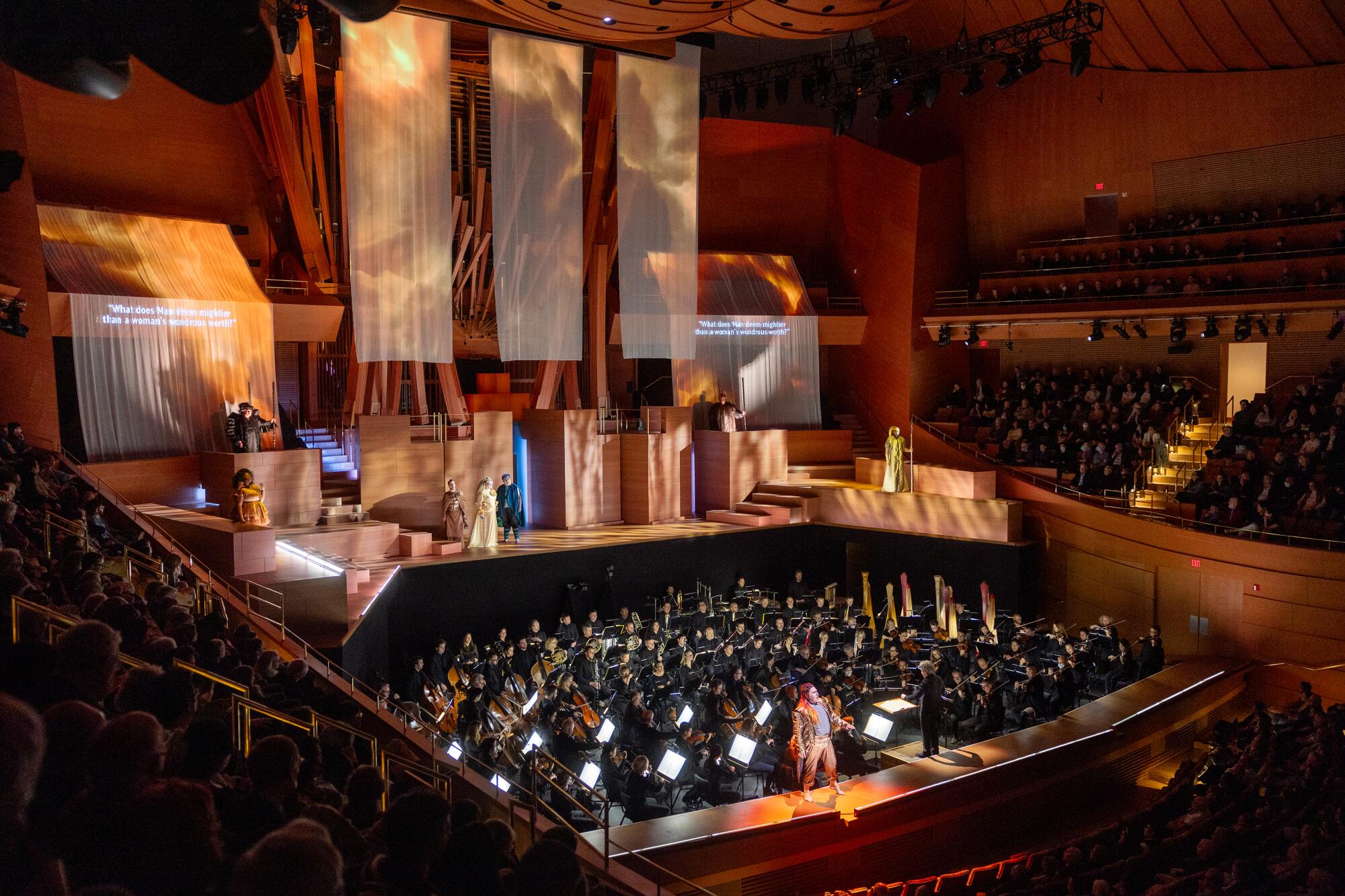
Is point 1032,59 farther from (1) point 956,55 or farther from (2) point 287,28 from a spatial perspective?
(2) point 287,28

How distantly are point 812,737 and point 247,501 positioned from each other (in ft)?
25.7

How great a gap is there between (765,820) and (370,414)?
1034 cm

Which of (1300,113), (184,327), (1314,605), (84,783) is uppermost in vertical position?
(1300,113)

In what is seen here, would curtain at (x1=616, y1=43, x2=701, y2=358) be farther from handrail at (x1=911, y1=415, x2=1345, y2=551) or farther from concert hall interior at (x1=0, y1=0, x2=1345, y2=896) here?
handrail at (x1=911, y1=415, x2=1345, y2=551)

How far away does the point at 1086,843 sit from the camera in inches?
309

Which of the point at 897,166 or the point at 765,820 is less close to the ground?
the point at 897,166

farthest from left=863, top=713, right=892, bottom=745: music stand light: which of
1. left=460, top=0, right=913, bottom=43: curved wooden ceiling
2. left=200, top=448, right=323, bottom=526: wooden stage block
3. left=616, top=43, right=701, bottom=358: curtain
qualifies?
left=616, top=43, right=701, bottom=358: curtain

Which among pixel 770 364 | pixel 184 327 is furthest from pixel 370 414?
pixel 770 364

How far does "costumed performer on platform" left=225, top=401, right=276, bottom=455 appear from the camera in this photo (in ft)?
49.7

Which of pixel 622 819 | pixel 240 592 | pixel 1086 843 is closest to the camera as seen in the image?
pixel 1086 843

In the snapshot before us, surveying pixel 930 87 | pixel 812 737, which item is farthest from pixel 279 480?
pixel 930 87

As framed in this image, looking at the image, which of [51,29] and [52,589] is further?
[52,589]

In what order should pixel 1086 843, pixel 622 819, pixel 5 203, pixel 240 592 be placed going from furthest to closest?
pixel 5 203
pixel 240 592
pixel 622 819
pixel 1086 843

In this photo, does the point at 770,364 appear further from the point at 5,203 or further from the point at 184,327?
the point at 5,203
